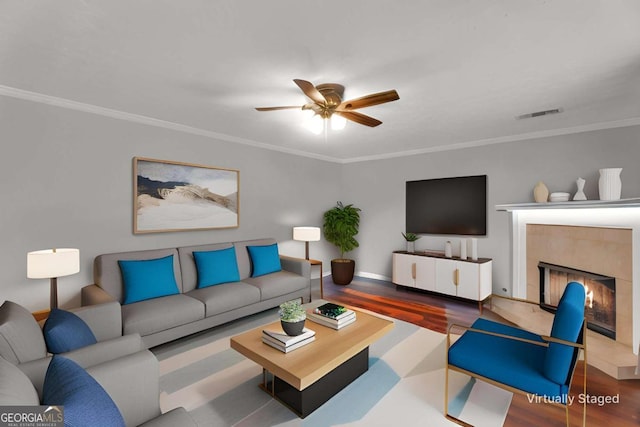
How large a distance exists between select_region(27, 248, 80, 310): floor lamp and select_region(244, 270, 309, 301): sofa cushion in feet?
6.13

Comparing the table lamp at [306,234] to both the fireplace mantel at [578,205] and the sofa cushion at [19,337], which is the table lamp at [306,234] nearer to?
the fireplace mantel at [578,205]

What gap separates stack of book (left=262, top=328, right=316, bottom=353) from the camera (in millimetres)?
2117

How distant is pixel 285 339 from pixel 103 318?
159cm

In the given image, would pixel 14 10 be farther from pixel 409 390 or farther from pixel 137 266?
pixel 409 390

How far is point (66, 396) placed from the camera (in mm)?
1015

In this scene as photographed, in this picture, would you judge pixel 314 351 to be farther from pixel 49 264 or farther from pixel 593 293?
pixel 593 293

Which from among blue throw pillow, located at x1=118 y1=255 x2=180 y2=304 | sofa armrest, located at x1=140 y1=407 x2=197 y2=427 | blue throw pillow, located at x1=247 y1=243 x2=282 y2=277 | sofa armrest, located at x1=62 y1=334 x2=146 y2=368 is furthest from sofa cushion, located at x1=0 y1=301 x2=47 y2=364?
blue throw pillow, located at x1=247 y1=243 x2=282 y2=277

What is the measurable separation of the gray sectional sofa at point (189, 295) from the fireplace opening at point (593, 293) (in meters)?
3.01

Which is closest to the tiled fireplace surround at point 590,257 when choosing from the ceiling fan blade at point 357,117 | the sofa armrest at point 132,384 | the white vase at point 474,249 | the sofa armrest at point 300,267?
the white vase at point 474,249

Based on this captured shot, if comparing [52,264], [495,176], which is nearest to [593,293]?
[495,176]

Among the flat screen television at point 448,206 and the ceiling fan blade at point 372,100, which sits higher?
the ceiling fan blade at point 372,100

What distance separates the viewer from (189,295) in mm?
3320

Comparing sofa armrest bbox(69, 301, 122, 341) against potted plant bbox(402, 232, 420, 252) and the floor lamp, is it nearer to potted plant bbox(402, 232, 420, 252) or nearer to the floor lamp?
the floor lamp

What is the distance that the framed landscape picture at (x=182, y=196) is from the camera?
136 inches
